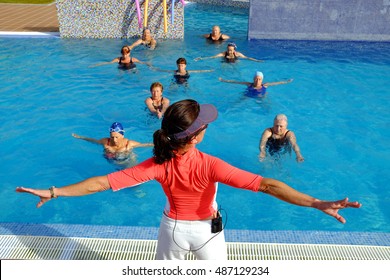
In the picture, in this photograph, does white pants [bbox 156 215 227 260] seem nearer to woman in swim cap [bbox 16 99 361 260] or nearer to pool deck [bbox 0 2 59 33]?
woman in swim cap [bbox 16 99 361 260]

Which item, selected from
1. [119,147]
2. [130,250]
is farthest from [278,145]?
[130,250]

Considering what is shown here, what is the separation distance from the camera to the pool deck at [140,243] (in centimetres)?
429

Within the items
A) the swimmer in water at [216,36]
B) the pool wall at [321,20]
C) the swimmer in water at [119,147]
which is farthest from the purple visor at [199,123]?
the pool wall at [321,20]

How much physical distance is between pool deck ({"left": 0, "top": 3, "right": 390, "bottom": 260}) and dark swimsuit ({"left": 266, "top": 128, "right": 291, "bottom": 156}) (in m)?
2.45

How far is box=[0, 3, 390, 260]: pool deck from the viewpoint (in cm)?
429

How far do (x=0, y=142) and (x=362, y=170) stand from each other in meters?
7.24

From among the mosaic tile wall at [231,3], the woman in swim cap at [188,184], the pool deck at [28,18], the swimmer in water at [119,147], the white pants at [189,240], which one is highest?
the woman in swim cap at [188,184]

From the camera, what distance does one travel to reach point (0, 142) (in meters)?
8.07

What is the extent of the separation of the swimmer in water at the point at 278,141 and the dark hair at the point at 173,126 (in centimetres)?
444

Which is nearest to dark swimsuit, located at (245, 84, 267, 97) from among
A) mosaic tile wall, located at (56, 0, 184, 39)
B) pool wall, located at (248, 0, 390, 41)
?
mosaic tile wall, located at (56, 0, 184, 39)

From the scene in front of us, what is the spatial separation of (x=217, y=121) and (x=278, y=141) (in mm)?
2371

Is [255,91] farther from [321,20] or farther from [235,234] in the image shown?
[321,20]

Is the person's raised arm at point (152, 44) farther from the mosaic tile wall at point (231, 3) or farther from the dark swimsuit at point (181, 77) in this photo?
the mosaic tile wall at point (231, 3)

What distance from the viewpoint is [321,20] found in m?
15.1
